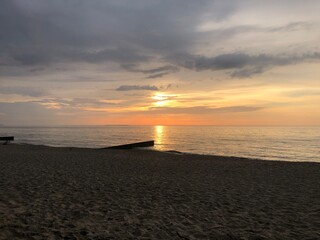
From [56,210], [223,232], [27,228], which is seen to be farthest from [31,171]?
[223,232]

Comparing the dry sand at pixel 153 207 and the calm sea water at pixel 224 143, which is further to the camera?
the calm sea water at pixel 224 143

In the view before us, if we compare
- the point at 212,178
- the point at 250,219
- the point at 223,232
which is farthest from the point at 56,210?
the point at 212,178

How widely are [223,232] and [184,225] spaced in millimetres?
1029

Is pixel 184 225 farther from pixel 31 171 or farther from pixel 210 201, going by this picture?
pixel 31 171

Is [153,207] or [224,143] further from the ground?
[153,207]

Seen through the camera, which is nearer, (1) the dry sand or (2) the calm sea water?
(1) the dry sand

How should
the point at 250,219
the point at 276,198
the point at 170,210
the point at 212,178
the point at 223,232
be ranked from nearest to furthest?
the point at 223,232, the point at 250,219, the point at 170,210, the point at 276,198, the point at 212,178

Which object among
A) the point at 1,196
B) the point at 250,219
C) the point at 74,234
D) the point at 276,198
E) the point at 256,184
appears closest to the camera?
the point at 74,234

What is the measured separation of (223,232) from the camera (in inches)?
269

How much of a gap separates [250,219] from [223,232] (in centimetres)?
151

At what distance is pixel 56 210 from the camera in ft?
26.8

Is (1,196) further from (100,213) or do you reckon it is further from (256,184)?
(256,184)

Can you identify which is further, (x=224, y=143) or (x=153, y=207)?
(x=224, y=143)

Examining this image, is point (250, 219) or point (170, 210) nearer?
point (250, 219)
